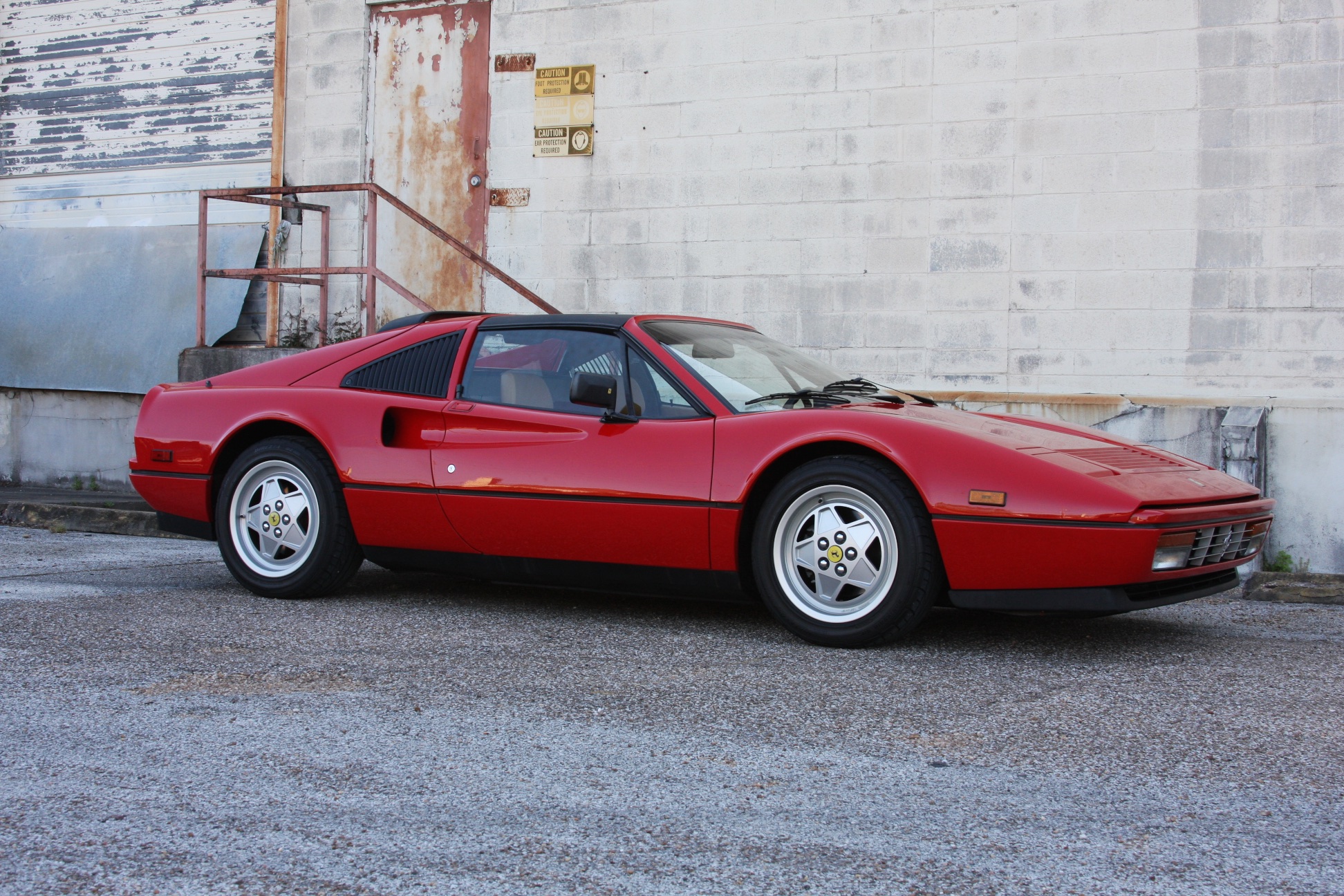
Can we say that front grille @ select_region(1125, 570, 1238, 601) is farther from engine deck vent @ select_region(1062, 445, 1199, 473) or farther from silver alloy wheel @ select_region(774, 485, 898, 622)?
silver alloy wheel @ select_region(774, 485, 898, 622)

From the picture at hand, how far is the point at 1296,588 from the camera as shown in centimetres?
600

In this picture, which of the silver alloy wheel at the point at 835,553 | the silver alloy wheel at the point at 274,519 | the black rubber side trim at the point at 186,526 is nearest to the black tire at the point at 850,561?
the silver alloy wheel at the point at 835,553

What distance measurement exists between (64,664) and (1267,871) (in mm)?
3315

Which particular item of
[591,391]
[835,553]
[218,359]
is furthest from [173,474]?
[218,359]

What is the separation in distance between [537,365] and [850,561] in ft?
4.97

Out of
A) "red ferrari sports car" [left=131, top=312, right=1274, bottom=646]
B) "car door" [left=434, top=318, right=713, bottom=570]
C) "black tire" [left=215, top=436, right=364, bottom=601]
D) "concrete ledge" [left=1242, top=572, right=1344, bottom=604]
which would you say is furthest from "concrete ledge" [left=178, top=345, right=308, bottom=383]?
"concrete ledge" [left=1242, top=572, right=1344, bottom=604]

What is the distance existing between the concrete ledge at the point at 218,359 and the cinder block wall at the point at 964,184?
1796 millimetres

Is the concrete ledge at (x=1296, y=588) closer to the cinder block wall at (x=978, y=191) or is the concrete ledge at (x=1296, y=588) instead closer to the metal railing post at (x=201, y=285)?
the cinder block wall at (x=978, y=191)

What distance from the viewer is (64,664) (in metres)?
3.82

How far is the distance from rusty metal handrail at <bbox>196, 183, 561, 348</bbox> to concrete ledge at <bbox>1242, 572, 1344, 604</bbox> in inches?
178

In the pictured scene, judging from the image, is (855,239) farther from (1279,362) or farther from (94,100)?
(94,100)

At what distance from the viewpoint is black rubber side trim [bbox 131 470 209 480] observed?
17.7 ft

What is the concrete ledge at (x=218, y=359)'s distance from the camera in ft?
29.2

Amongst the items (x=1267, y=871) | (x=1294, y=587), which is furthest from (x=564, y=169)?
(x=1267, y=871)
